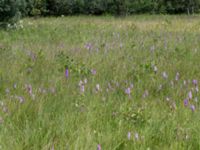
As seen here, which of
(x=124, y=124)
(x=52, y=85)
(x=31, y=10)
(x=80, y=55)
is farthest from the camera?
(x=31, y=10)

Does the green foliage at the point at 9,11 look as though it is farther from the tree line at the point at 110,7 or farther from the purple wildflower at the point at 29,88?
the tree line at the point at 110,7

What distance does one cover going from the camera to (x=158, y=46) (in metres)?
6.59

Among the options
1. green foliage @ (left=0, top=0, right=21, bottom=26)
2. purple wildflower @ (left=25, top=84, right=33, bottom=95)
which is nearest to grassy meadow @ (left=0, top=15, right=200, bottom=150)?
purple wildflower @ (left=25, top=84, right=33, bottom=95)

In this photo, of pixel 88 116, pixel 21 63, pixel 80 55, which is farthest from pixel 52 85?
pixel 80 55

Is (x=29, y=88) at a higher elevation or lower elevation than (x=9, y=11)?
higher

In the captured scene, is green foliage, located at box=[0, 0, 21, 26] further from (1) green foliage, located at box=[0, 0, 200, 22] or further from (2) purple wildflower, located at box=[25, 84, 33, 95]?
(1) green foliage, located at box=[0, 0, 200, 22]

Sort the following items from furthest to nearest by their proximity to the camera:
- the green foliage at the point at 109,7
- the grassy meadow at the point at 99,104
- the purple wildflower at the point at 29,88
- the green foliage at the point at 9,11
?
the green foliage at the point at 109,7, the green foliage at the point at 9,11, the purple wildflower at the point at 29,88, the grassy meadow at the point at 99,104

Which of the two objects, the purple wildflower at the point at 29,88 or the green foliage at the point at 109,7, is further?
the green foliage at the point at 109,7

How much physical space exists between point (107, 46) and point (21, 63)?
1977 millimetres

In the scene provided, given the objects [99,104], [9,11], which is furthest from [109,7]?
[99,104]

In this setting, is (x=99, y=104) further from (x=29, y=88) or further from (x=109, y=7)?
(x=109, y=7)

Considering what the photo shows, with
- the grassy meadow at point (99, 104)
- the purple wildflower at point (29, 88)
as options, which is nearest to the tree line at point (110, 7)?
the grassy meadow at point (99, 104)

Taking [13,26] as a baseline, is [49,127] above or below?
above

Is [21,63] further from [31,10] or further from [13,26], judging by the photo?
[31,10]
